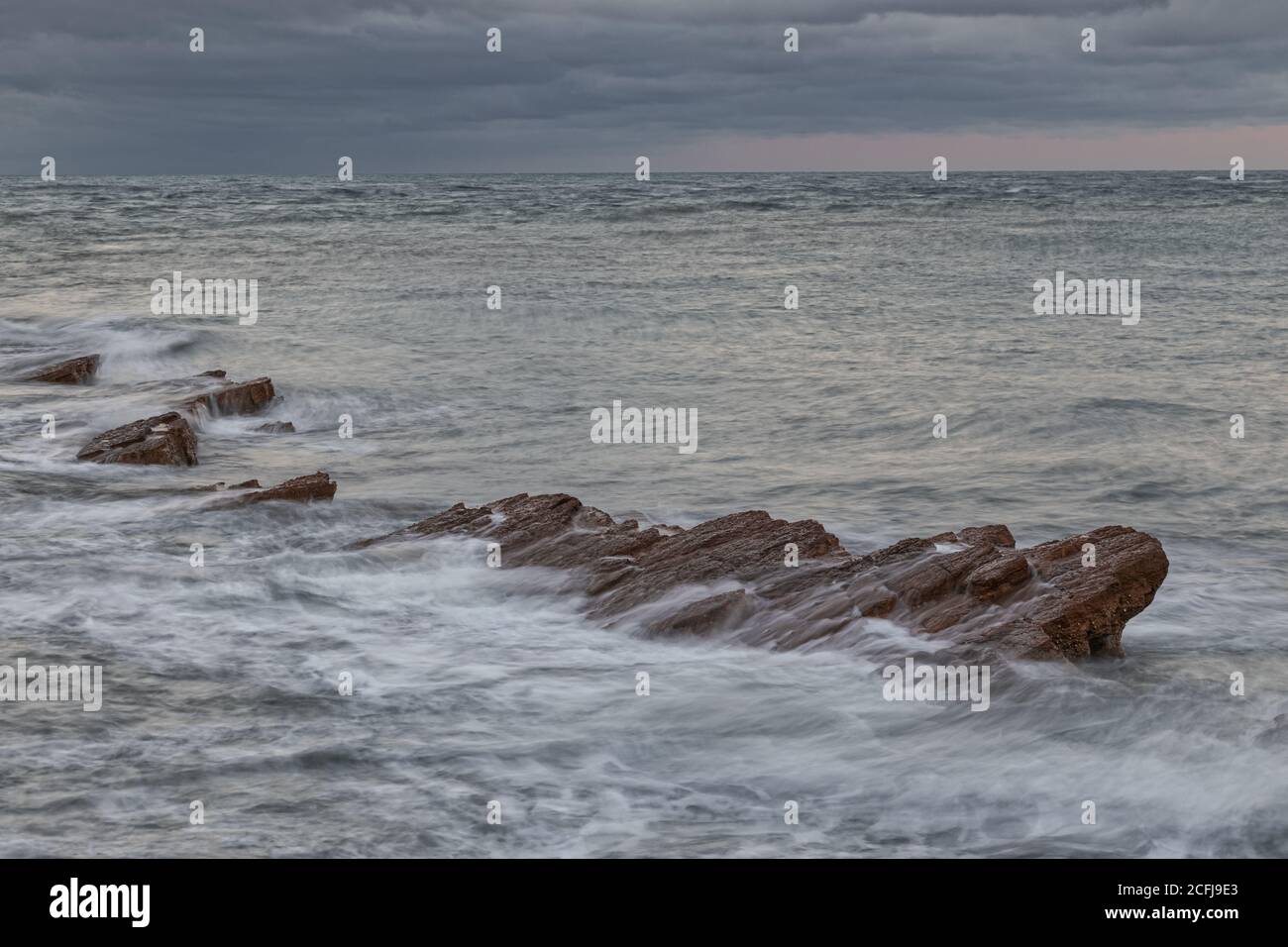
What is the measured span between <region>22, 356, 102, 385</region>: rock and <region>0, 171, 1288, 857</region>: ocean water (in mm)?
807

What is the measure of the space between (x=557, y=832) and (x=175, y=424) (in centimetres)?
1119

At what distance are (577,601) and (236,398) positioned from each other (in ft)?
37.2

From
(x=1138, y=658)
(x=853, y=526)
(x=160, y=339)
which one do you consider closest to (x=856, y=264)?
(x=160, y=339)

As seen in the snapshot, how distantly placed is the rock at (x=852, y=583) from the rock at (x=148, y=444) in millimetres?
6035

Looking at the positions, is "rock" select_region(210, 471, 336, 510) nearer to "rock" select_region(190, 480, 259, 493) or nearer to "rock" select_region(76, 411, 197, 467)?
"rock" select_region(190, 480, 259, 493)

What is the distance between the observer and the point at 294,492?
14.0m

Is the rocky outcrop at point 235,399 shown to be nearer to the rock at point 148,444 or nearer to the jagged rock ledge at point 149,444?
A: the jagged rock ledge at point 149,444

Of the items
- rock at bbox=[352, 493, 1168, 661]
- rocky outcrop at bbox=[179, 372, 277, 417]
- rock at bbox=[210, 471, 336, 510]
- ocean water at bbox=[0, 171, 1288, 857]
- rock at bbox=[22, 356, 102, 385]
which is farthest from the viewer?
rock at bbox=[22, 356, 102, 385]

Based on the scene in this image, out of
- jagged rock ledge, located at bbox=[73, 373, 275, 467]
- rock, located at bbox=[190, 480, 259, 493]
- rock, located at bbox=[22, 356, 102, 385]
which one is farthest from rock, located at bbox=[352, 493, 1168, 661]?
rock, located at bbox=[22, 356, 102, 385]

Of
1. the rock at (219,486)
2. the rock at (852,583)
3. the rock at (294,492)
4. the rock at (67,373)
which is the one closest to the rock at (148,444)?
the rock at (219,486)

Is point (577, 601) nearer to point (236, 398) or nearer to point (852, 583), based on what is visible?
point (852, 583)

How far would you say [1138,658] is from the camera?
1005 cm

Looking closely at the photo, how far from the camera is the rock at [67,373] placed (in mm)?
22406

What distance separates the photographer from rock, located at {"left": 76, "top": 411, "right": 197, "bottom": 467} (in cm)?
1580
